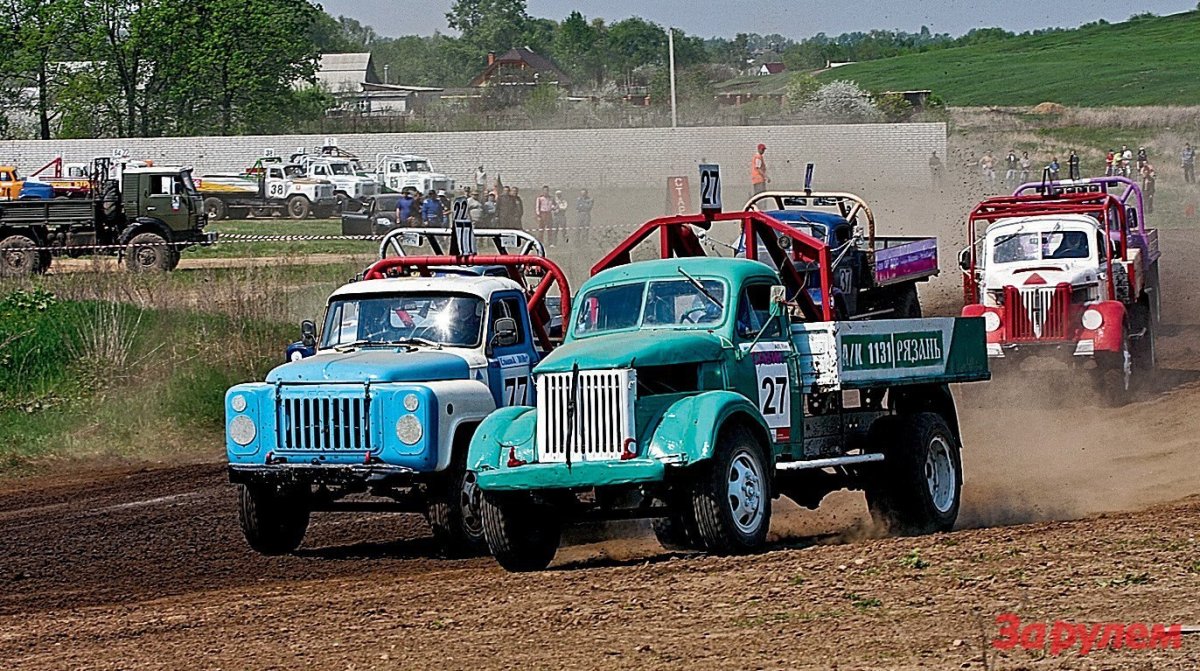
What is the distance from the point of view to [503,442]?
394 inches

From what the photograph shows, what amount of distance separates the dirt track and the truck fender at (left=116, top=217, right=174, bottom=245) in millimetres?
20832

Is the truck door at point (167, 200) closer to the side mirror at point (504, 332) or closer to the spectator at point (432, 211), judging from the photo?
the spectator at point (432, 211)

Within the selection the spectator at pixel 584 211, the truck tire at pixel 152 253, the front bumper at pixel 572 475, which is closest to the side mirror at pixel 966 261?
the front bumper at pixel 572 475

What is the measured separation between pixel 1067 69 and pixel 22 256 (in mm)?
61961

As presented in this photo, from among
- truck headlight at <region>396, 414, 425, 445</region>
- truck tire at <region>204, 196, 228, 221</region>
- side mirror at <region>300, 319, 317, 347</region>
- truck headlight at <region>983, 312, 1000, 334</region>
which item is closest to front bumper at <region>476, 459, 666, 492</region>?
truck headlight at <region>396, 414, 425, 445</region>

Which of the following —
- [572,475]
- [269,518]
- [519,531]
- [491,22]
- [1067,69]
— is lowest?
[269,518]

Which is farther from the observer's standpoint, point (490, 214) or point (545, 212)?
point (545, 212)

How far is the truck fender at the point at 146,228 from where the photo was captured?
3434 cm

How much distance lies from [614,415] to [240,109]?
67.4m

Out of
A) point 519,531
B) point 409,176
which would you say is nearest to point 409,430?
point 519,531

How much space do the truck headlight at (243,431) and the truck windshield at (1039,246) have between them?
11740 mm

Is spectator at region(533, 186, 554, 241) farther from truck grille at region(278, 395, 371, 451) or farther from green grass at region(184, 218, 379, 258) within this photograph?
truck grille at region(278, 395, 371, 451)

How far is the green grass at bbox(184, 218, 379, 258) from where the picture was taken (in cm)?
3600

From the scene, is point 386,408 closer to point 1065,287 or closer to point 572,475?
point 572,475
